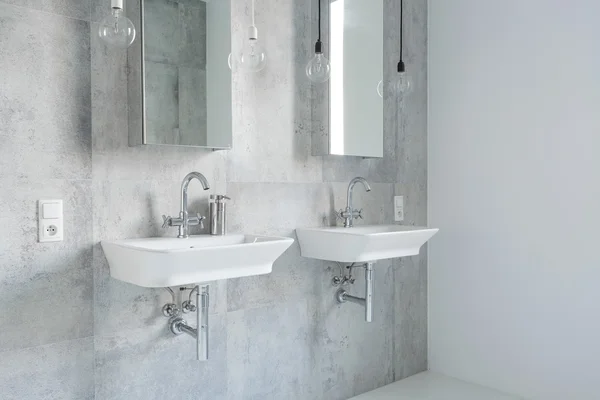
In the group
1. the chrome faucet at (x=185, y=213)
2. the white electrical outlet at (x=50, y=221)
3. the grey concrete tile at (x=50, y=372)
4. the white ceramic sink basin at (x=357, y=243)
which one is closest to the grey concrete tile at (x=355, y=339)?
the white ceramic sink basin at (x=357, y=243)

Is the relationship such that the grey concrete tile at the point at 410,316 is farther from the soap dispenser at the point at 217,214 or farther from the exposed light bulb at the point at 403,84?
the soap dispenser at the point at 217,214

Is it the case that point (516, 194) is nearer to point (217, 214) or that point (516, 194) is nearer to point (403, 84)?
point (403, 84)

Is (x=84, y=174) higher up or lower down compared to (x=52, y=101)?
lower down

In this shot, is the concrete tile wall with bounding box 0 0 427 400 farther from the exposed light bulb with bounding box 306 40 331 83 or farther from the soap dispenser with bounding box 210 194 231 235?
the exposed light bulb with bounding box 306 40 331 83

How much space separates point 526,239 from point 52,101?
82.1 inches

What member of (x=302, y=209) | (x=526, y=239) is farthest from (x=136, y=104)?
(x=526, y=239)

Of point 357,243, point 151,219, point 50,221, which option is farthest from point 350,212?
point 50,221

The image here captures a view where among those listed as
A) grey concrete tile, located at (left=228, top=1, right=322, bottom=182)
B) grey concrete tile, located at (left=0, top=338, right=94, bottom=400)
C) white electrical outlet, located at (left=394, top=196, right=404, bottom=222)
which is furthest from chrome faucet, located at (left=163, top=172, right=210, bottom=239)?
white electrical outlet, located at (left=394, top=196, right=404, bottom=222)

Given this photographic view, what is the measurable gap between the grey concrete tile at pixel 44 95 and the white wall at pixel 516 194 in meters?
1.85

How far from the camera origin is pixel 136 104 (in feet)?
5.78

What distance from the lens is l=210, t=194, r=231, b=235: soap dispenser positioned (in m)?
1.94

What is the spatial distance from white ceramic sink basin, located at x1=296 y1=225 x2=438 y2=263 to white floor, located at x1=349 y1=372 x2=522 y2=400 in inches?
29.7

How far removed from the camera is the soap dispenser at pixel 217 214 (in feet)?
6.36

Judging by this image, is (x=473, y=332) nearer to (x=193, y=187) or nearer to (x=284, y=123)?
(x=284, y=123)
